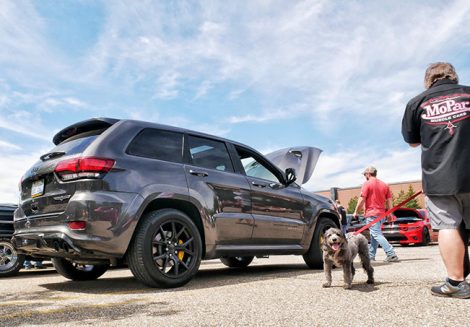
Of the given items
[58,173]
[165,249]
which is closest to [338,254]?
[165,249]

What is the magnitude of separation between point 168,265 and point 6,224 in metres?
4.58

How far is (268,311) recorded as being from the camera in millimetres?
3283

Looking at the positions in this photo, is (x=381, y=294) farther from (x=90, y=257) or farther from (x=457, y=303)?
(x=90, y=257)

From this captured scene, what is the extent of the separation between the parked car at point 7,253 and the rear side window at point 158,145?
4055 mm

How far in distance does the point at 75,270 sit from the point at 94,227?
1.98 m

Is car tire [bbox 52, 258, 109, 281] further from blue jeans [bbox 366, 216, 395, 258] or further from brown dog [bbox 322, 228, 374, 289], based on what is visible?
blue jeans [bbox 366, 216, 395, 258]

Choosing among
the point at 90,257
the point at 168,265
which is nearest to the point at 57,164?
the point at 90,257

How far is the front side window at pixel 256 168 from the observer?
20.3ft

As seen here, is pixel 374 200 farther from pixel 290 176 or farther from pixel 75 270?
pixel 75 270

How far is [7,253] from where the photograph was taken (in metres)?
7.63

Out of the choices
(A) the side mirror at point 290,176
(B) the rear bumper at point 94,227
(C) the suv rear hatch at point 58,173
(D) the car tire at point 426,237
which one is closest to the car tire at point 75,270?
(C) the suv rear hatch at point 58,173

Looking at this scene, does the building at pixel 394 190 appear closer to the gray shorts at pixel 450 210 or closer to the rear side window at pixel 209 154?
the rear side window at pixel 209 154

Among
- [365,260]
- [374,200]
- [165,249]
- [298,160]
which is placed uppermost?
[298,160]

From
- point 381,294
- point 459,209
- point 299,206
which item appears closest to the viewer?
point 459,209
